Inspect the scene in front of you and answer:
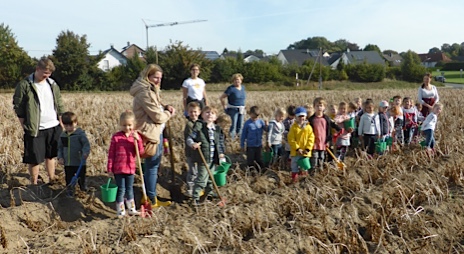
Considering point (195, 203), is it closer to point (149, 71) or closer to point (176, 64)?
point (149, 71)

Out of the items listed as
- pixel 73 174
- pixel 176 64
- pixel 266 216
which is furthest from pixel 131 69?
pixel 266 216

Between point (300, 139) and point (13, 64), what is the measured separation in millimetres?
36461

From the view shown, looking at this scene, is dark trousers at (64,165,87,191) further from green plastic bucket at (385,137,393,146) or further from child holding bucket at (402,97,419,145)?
child holding bucket at (402,97,419,145)

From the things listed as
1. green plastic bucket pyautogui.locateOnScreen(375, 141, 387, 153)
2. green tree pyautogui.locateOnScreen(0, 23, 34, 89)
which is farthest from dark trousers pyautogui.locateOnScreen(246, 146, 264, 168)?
green tree pyautogui.locateOnScreen(0, 23, 34, 89)

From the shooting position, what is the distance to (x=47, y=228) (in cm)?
420

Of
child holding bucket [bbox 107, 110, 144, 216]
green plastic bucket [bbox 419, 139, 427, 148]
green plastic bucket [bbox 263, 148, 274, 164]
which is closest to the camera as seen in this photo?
child holding bucket [bbox 107, 110, 144, 216]

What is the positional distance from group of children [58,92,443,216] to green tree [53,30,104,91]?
32.2 meters

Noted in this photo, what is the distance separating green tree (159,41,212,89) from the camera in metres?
37.5

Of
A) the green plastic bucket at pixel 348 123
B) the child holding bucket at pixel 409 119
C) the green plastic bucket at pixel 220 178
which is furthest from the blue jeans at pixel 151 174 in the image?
the child holding bucket at pixel 409 119

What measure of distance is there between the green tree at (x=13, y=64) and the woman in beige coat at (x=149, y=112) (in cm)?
3463

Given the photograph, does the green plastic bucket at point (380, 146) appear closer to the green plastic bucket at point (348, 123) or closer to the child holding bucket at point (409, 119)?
the green plastic bucket at point (348, 123)

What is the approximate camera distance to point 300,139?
19.4 ft

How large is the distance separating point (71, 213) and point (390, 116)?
230 inches

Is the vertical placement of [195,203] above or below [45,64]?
below
